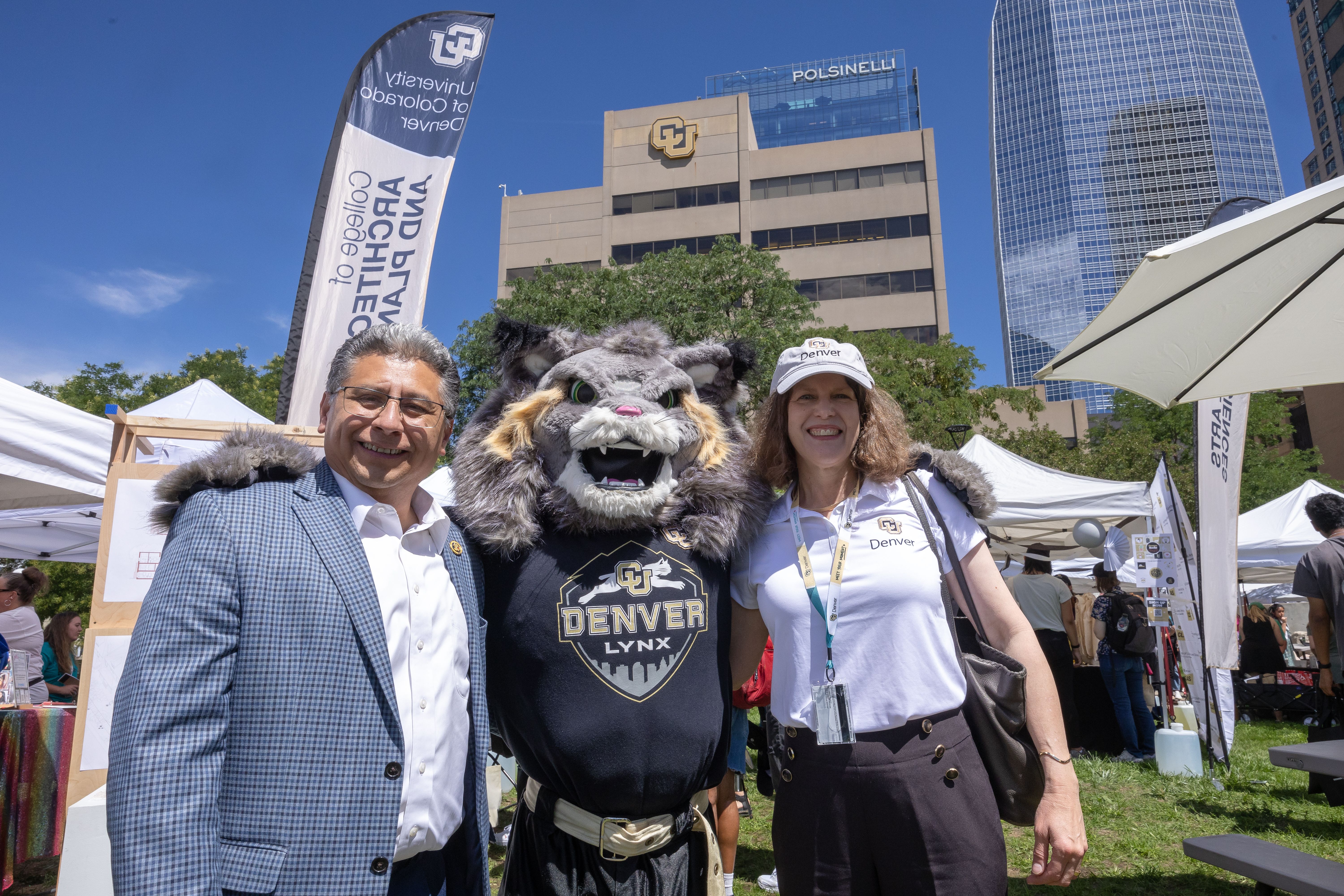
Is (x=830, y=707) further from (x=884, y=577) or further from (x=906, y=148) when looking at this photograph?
(x=906, y=148)

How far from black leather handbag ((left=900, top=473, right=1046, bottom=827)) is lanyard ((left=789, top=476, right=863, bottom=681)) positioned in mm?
300

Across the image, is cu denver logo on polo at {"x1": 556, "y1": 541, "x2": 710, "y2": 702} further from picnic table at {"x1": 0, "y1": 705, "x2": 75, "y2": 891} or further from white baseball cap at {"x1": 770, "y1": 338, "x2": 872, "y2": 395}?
picnic table at {"x1": 0, "y1": 705, "x2": 75, "y2": 891}

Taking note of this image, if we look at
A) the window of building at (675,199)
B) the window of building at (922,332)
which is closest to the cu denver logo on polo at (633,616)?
the window of building at (922,332)

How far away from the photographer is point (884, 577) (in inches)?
80.2

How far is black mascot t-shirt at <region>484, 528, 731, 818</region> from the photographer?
2.00 meters

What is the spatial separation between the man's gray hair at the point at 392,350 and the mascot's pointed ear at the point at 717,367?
0.92m

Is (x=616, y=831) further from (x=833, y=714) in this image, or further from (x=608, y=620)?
(x=833, y=714)

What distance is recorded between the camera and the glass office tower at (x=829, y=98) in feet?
274

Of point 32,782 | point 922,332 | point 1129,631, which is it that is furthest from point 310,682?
point 922,332

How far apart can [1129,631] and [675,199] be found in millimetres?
37708

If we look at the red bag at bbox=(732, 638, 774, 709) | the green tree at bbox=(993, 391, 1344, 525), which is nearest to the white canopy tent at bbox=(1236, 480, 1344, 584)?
the red bag at bbox=(732, 638, 774, 709)

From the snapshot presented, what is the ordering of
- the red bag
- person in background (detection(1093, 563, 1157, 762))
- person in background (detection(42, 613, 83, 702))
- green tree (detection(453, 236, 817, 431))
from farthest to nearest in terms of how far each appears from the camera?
green tree (detection(453, 236, 817, 431))
person in background (detection(42, 613, 83, 702))
person in background (detection(1093, 563, 1157, 762))
the red bag

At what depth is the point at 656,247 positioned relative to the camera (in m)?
41.2

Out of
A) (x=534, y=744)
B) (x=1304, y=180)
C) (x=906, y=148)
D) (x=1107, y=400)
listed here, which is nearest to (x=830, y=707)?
(x=534, y=744)
